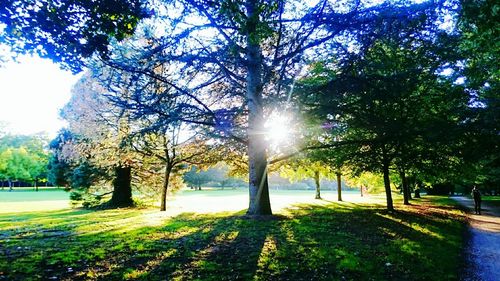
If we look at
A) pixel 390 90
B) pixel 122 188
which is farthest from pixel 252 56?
pixel 122 188

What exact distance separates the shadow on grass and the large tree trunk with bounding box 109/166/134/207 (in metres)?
16.7

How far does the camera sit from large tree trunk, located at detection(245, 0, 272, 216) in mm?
13031

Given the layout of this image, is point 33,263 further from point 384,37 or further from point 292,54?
point 384,37

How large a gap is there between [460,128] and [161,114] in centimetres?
1043

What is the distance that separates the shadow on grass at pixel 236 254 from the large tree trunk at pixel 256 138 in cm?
309

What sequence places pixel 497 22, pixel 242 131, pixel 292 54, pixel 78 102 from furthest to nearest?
1. pixel 78 102
2. pixel 242 131
3. pixel 292 54
4. pixel 497 22

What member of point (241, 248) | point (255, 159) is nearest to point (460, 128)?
point (255, 159)

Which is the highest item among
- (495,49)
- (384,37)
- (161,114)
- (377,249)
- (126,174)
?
(384,37)

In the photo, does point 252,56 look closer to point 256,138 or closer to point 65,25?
point 256,138

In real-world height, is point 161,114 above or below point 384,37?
below

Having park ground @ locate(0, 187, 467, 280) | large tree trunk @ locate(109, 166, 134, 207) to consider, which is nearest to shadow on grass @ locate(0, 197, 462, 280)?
park ground @ locate(0, 187, 467, 280)

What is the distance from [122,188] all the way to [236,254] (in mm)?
22536

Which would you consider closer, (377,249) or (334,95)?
(377,249)

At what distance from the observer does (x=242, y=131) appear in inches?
566
